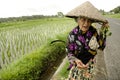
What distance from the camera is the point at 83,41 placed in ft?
13.3

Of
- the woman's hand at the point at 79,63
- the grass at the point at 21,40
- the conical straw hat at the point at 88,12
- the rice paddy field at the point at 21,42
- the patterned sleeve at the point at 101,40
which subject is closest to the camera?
the conical straw hat at the point at 88,12

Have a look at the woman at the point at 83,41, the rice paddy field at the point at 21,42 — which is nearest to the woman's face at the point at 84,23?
the woman at the point at 83,41

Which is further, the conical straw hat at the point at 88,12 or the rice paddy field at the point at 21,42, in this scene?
the rice paddy field at the point at 21,42

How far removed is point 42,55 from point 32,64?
114cm

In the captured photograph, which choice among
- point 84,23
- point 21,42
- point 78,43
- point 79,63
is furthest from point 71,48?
point 21,42

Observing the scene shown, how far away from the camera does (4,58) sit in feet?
37.4

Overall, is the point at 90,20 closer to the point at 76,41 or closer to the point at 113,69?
the point at 76,41

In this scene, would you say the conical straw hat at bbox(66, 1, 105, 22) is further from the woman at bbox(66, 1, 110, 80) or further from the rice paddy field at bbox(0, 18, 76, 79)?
the rice paddy field at bbox(0, 18, 76, 79)

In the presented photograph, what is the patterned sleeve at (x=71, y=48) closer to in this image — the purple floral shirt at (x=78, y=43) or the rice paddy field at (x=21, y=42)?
the purple floral shirt at (x=78, y=43)

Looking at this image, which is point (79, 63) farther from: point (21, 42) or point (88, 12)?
point (21, 42)

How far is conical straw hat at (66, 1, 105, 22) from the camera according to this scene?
3871 millimetres

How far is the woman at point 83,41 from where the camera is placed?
3939 mm

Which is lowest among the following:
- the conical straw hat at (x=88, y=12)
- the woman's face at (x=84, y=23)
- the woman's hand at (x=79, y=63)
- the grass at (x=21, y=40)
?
the grass at (x=21, y=40)

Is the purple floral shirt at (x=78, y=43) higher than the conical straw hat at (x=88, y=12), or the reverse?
the conical straw hat at (x=88, y=12)
